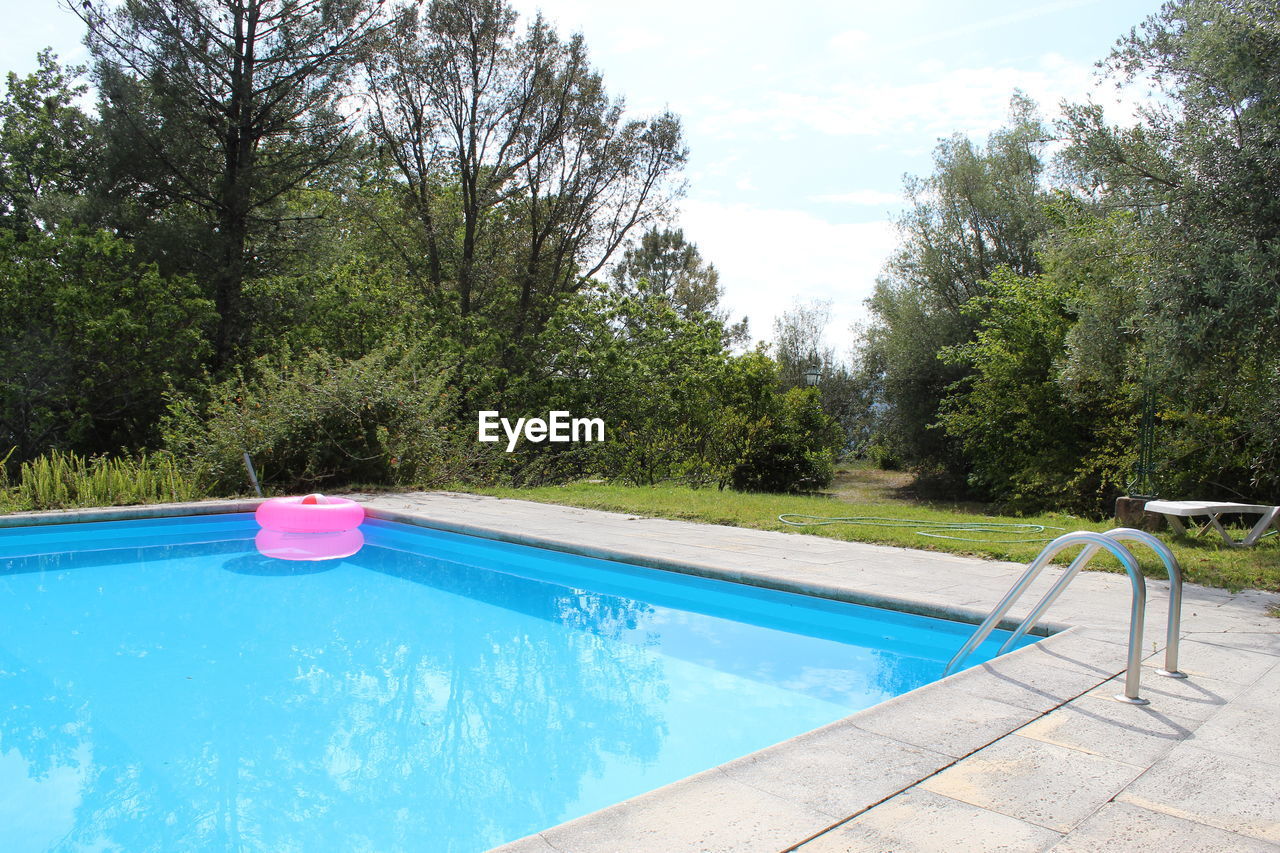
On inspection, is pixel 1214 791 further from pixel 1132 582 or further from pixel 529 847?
pixel 529 847

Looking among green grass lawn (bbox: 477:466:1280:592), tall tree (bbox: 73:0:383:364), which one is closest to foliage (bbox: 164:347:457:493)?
green grass lawn (bbox: 477:466:1280:592)

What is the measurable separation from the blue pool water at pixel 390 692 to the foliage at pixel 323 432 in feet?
10.8

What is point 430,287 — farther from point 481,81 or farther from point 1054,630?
point 1054,630

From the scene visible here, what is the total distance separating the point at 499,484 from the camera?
509 inches

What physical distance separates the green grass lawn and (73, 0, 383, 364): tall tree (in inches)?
334

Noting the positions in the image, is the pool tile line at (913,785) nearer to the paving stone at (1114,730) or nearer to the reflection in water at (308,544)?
the paving stone at (1114,730)

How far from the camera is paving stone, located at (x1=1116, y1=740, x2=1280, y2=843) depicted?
2.03 metres

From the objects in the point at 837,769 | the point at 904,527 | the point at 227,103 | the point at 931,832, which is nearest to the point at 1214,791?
the point at 931,832

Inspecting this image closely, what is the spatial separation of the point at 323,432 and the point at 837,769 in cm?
957

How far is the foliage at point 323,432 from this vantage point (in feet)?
33.4

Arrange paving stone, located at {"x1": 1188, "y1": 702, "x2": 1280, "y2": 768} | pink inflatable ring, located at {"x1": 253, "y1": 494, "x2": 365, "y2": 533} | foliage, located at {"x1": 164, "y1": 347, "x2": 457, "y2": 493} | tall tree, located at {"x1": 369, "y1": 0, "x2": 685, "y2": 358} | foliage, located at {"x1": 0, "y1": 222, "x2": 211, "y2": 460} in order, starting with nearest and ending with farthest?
paving stone, located at {"x1": 1188, "y1": 702, "x2": 1280, "y2": 768}
pink inflatable ring, located at {"x1": 253, "y1": 494, "x2": 365, "y2": 533}
foliage, located at {"x1": 164, "y1": 347, "x2": 457, "y2": 493}
foliage, located at {"x1": 0, "y1": 222, "x2": 211, "y2": 460}
tall tree, located at {"x1": 369, "y1": 0, "x2": 685, "y2": 358}

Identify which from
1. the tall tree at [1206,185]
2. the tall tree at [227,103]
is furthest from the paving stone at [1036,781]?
the tall tree at [227,103]

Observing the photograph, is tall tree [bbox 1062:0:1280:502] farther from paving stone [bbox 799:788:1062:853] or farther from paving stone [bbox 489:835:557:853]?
paving stone [bbox 489:835:557:853]

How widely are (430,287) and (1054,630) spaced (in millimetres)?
17292
